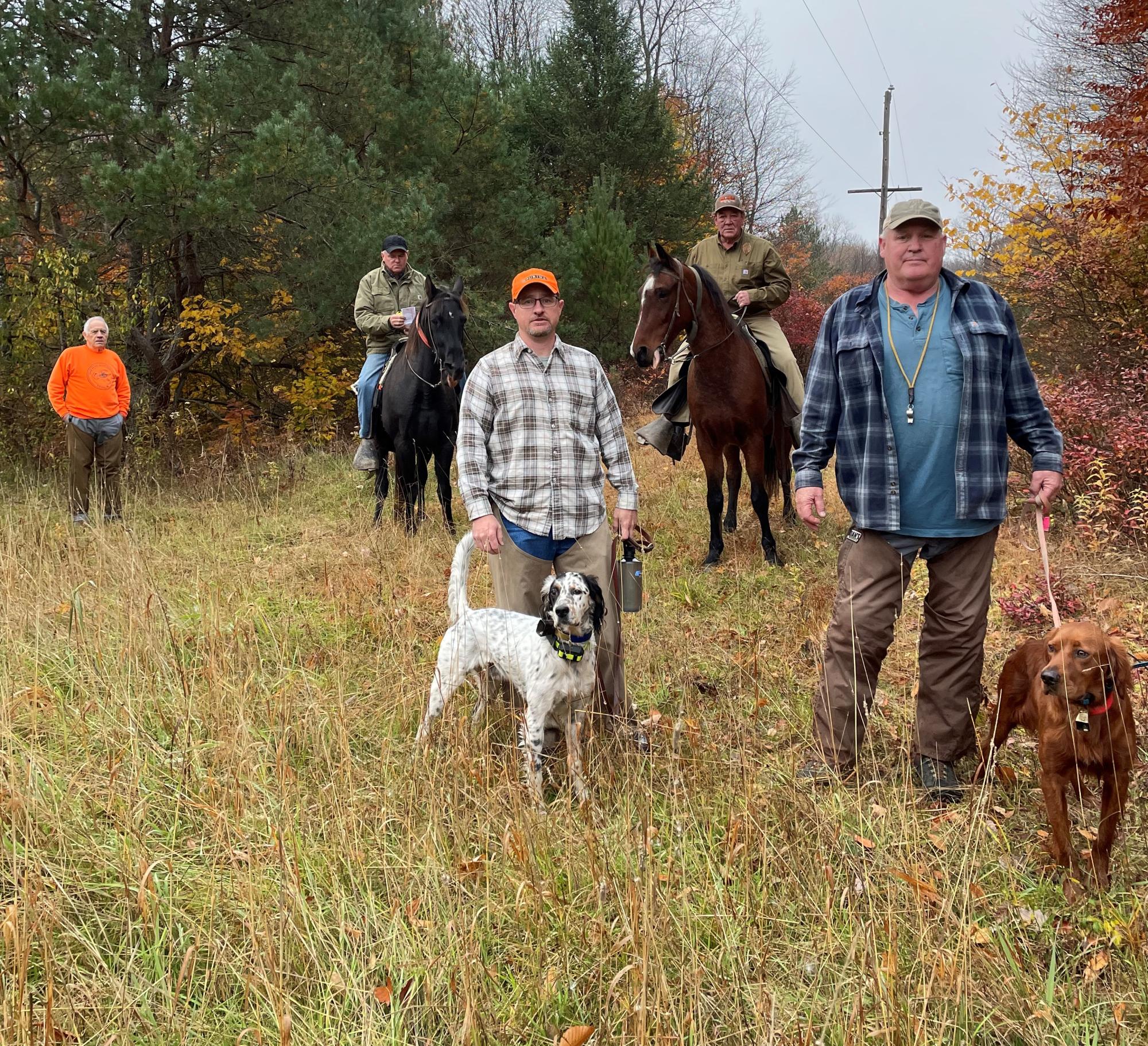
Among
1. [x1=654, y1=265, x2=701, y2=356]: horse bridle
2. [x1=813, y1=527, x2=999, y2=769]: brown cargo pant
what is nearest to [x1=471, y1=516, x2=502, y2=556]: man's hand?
[x1=813, y1=527, x2=999, y2=769]: brown cargo pant

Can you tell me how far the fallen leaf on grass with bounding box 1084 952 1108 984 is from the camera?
2324mm

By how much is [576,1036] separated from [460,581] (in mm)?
2122

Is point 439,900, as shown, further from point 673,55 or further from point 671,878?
point 673,55

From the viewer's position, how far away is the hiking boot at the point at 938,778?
3418 millimetres

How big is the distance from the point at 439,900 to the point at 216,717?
1.76m

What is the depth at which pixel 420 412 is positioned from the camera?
855 centimetres

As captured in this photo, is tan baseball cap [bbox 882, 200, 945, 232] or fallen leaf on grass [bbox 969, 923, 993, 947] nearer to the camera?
fallen leaf on grass [bbox 969, 923, 993, 947]

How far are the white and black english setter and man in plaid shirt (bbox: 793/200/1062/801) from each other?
100cm

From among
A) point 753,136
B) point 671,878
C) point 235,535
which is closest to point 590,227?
point 235,535

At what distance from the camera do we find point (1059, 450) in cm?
335

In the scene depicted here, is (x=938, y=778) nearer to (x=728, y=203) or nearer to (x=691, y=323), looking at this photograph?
(x=691, y=323)

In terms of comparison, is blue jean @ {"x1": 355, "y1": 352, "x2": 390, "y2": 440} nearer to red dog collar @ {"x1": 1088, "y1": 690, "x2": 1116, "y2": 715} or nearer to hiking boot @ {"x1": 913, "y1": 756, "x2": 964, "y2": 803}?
hiking boot @ {"x1": 913, "y1": 756, "x2": 964, "y2": 803}

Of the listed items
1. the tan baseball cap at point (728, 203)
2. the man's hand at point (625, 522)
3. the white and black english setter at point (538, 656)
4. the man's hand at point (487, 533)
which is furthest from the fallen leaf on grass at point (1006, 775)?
the tan baseball cap at point (728, 203)

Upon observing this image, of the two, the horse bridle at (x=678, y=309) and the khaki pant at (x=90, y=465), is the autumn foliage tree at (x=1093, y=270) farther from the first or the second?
the khaki pant at (x=90, y=465)
